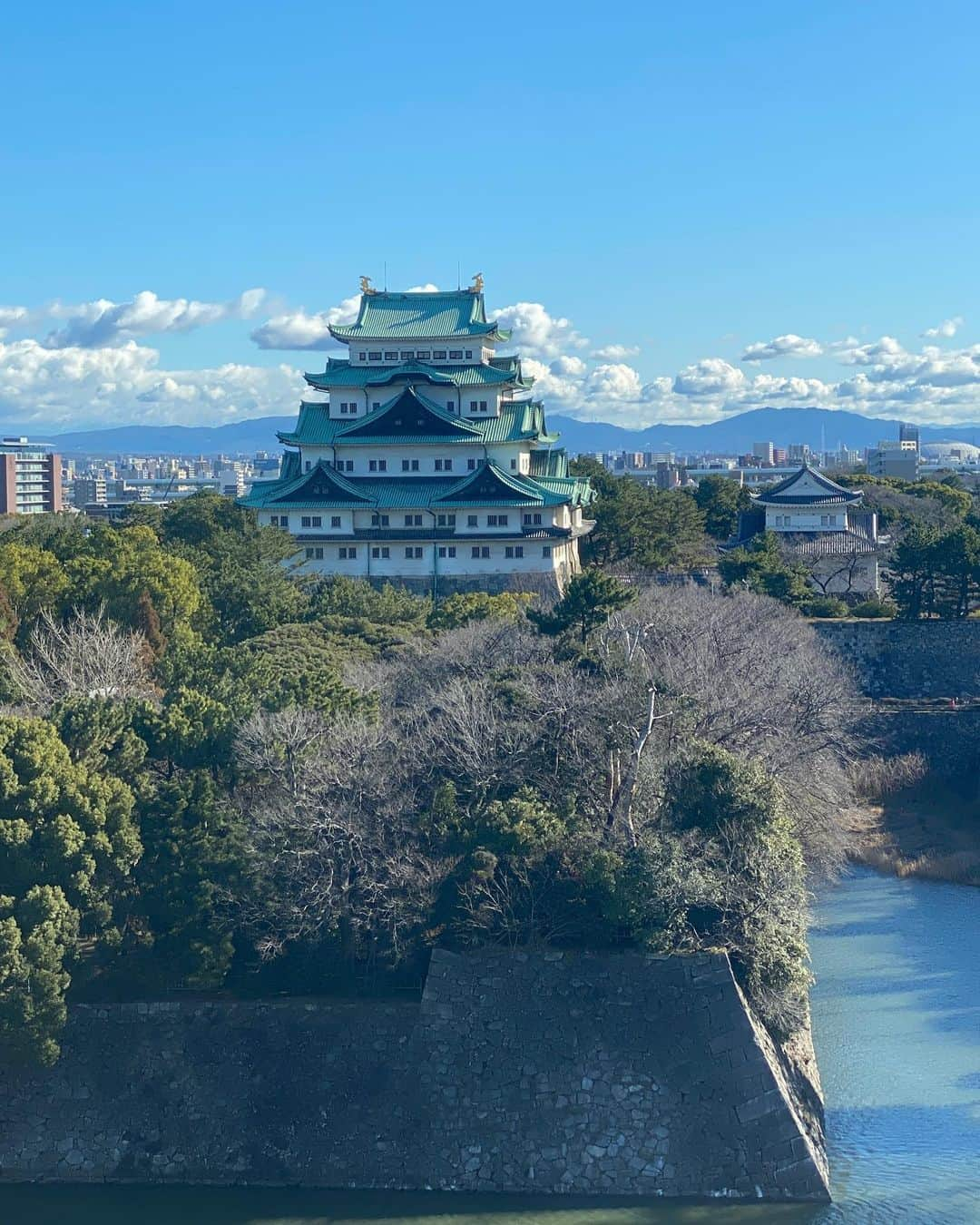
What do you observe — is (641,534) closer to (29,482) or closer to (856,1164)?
(856,1164)

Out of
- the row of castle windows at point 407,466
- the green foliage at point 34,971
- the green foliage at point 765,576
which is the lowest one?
the green foliage at point 34,971

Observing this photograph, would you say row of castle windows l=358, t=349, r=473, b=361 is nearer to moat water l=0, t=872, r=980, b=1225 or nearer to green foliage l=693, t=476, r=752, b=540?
green foliage l=693, t=476, r=752, b=540

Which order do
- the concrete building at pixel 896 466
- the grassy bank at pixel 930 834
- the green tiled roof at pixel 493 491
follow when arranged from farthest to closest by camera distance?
the concrete building at pixel 896 466 → the green tiled roof at pixel 493 491 → the grassy bank at pixel 930 834

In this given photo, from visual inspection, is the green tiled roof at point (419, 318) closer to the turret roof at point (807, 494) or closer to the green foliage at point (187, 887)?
the turret roof at point (807, 494)

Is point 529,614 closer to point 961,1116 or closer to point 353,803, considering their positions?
point 353,803

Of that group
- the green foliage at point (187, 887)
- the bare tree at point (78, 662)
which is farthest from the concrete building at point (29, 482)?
the green foliage at point (187, 887)

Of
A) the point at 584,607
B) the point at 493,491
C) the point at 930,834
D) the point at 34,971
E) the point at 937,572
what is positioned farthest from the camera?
the point at 493,491

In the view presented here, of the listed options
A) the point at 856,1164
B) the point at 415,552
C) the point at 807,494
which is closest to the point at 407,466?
the point at 415,552
